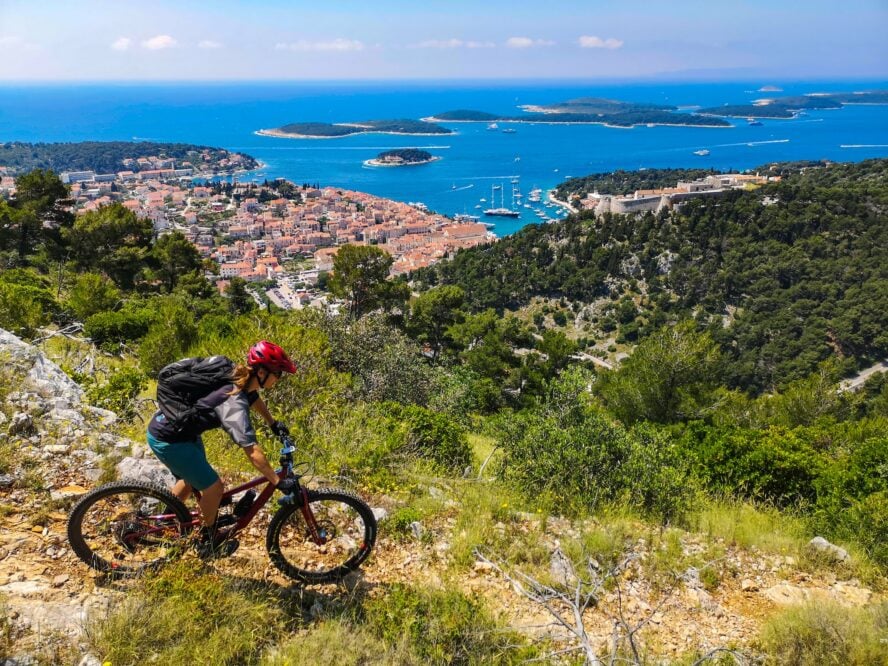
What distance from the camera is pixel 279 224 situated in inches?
2977

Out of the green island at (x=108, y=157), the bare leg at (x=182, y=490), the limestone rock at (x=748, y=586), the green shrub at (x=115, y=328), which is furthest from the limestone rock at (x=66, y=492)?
the green island at (x=108, y=157)

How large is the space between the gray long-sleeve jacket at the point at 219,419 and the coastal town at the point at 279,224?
4835 centimetres

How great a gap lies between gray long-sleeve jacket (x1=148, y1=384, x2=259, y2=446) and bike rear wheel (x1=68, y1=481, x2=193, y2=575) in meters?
0.44

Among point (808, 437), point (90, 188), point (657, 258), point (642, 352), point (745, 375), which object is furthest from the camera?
point (90, 188)

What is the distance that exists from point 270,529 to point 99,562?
0.96m

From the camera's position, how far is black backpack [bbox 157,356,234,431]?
2.71 m

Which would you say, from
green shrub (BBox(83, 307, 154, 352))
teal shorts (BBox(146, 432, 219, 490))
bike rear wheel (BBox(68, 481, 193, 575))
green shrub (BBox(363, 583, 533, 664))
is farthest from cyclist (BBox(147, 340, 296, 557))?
green shrub (BBox(83, 307, 154, 352))

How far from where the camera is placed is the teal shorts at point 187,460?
9.04ft

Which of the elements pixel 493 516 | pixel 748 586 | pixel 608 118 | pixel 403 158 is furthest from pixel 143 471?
pixel 608 118

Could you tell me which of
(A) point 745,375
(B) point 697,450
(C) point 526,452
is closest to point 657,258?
(A) point 745,375

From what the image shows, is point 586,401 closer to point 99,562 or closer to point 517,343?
point 99,562

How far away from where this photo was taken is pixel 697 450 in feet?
24.1

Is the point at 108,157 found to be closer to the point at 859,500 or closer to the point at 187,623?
the point at 187,623

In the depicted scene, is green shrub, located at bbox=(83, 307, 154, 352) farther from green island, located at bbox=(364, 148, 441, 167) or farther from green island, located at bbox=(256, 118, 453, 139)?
green island, located at bbox=(256, 118, 453, 139)
